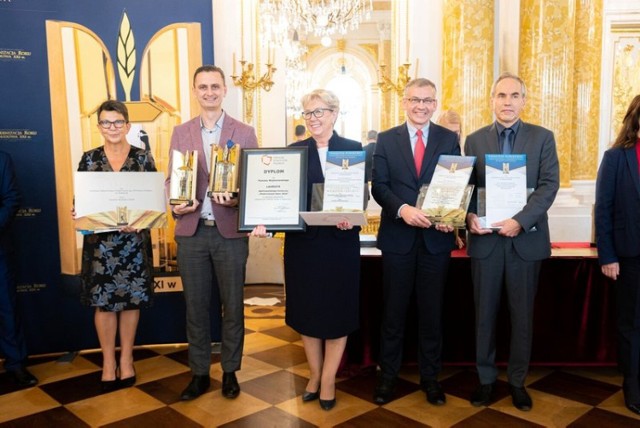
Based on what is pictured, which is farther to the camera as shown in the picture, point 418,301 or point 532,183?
point 418,301

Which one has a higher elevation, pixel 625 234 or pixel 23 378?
pixel 625 234

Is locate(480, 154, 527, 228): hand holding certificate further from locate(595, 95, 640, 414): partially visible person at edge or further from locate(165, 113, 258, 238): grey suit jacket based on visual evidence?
locate(165, 113, 258, 238): grey suit jacket

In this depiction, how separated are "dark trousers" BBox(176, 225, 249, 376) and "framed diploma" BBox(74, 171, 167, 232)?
229 mm

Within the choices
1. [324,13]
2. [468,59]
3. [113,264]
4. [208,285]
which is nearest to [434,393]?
[208,285]

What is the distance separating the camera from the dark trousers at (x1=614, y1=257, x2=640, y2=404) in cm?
277

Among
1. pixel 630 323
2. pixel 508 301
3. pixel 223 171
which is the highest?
pixel 223 171

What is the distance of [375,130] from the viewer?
5.31m

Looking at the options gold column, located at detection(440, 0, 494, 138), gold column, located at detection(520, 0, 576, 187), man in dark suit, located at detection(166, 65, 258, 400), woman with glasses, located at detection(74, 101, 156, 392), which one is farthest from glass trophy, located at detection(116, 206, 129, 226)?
gold column, located at detection(520, 0, 576, 187)

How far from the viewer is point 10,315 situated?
3324mm

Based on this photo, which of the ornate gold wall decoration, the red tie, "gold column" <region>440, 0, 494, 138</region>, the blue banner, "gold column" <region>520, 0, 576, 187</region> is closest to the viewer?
the red tie

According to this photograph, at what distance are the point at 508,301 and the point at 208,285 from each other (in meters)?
1.59

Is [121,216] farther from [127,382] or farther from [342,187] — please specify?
[342,187]

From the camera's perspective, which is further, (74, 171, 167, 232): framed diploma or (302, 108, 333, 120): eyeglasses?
(74, 171, 167, 232): framed diploma

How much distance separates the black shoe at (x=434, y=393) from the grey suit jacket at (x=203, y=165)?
4.15ft
